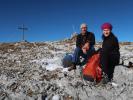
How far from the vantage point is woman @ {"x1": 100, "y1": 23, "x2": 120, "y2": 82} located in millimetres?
14500

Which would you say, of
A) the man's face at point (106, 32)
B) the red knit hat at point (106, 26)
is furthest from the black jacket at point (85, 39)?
the red knit hat at point (106, 26)

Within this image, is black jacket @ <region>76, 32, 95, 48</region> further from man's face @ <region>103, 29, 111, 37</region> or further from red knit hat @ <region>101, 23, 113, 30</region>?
red knit hat @ <region>101, 23, 113, 30</region>

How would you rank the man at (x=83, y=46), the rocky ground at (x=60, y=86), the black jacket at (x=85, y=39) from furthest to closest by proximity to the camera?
the black jacket at (x=85, y=39), the man at (x=83, y=46), the rocky ground at (x=60, y=86)

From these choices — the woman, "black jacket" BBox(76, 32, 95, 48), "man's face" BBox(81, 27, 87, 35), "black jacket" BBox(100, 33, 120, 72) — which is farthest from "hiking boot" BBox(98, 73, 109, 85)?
"man's face" BBox(81, 27, 87, 35)

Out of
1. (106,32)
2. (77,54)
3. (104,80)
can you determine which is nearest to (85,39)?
A: (77,54)

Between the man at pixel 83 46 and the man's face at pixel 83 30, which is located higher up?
the man's face at pixel 83 30

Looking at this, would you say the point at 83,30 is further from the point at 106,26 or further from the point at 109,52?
the point at 109,52

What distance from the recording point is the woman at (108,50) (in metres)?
14.5

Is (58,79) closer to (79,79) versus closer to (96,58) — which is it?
(79,79)

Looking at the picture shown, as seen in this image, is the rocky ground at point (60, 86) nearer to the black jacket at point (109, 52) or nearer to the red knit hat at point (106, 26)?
the black jacket at point (109, 52)

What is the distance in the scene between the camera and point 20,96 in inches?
536

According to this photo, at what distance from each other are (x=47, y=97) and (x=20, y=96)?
1.28 meters

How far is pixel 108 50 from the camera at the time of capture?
14.6m

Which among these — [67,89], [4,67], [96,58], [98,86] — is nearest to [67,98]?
[67,89]
